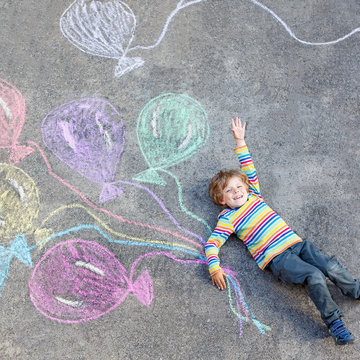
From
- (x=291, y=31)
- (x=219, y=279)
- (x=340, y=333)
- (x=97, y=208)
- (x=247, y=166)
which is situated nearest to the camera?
(x=340, y=333)

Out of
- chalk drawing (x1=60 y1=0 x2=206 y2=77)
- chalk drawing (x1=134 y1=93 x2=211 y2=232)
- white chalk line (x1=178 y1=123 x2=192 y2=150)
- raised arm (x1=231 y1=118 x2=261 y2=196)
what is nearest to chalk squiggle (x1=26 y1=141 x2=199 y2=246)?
chalk drawing (x1=134 y1=93 x2=211 y2=232)

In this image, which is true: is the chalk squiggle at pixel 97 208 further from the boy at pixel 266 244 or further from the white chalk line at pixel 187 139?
the white chalk line at pixel 187 139

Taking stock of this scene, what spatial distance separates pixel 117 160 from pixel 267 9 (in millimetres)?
2302

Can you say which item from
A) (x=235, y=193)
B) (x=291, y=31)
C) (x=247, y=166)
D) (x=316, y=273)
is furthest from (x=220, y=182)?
(x=291, y=31)

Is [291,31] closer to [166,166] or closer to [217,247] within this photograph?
[166,166]

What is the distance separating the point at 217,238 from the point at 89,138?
1519mm

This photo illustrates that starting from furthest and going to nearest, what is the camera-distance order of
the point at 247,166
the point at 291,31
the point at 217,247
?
the point at 291,31 < the point at 247,166 < the point at 217,247

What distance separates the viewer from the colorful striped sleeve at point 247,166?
3.21 metres

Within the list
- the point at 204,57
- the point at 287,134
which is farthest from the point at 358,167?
the point at 204,57

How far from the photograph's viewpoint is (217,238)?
3.12 meters

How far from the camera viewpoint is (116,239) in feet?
10.5

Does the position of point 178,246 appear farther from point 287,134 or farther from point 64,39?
point 64,39

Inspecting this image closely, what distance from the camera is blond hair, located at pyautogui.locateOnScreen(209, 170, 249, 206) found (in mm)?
3156

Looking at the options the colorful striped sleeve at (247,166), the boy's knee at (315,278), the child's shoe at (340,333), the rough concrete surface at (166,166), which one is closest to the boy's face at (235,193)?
the colorful striped sleeve at (247,166)
